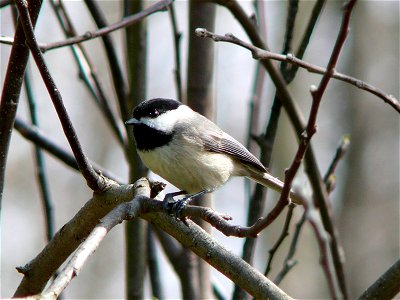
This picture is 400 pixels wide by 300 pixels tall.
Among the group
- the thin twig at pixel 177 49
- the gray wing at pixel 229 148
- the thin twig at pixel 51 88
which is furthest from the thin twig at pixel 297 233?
the thin twig at pixel 51 88

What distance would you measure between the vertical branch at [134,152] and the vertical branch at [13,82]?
94cm

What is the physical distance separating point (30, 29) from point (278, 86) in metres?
1.43

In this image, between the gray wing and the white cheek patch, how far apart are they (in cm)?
19

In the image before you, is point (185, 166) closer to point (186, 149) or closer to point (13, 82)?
point (186, 149)

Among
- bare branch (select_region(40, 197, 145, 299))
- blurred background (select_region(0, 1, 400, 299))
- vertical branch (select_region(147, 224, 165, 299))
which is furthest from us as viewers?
blurred background (select_region(0, 1, 400, 299))

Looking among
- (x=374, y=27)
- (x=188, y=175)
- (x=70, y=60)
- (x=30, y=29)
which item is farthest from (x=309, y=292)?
(x=30, y=29)

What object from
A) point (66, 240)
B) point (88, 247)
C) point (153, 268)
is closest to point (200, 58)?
point (153, 268)

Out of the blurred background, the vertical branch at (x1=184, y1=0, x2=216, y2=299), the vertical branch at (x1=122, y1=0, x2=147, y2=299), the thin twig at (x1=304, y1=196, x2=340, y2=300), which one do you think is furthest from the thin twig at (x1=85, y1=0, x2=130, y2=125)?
the blurred background

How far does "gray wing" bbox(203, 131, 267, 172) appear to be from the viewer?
3.59m

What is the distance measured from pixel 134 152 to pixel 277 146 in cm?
823

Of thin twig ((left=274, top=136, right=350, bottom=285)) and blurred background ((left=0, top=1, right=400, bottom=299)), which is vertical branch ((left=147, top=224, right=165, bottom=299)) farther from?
blurred background ((left=0, top=1, right=400, bottom=299))

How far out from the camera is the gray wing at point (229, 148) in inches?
141

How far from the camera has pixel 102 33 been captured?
278cm

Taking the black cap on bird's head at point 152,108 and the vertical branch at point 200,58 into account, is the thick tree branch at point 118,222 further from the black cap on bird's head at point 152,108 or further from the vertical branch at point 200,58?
the vertical branch at point 200,58
